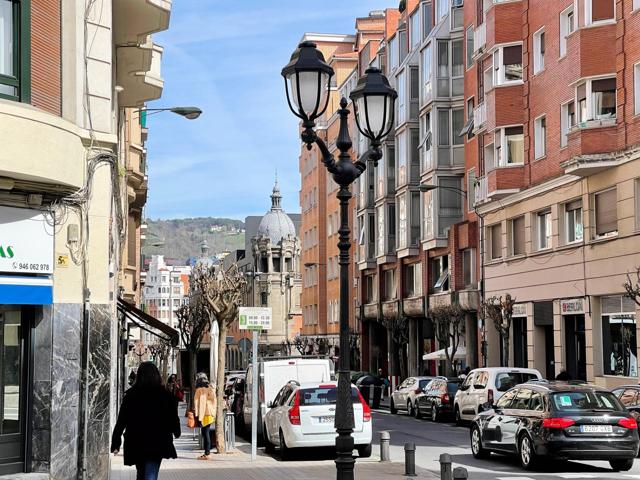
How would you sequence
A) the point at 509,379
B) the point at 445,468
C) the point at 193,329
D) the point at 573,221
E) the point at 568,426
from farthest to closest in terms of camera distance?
the point at 193,329, the point at 573,221, the point at 509,379, the point at 568,426, the point at 445,468

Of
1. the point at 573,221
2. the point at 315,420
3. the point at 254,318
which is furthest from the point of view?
the point at 573,221

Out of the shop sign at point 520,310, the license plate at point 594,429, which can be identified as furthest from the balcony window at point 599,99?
the license plate at point 594,429

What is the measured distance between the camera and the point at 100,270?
16.8 m

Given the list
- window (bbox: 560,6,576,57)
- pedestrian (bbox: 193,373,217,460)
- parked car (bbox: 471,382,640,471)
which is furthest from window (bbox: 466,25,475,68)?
parked car (bbox: 471,382,640,471)

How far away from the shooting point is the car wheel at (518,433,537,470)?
19.3 m

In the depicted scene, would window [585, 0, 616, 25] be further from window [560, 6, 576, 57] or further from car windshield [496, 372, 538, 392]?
car windshield [496, 372, 538, 392]

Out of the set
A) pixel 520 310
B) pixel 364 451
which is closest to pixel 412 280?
pixel 520 310

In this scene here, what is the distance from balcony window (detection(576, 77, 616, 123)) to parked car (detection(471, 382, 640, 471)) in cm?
1464

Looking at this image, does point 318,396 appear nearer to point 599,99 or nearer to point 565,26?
point 599,99

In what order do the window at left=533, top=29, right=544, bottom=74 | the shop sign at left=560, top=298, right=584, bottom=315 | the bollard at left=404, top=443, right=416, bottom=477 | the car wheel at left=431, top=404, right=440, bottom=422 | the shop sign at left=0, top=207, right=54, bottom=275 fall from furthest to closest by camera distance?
the window at left=533, top=29, right=544, bottom=74 < the car wheel at left=431, top=404, right=440, bottom=422 < the shop sign at left=560, top=298, right=584, bottom=315 < the bollard at left=404, top=443, right=416, bottom=477 < the shop sign at left=0, top=207, right=54, bottom=275

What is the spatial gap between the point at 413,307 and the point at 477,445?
1373 inches

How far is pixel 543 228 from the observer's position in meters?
39.2

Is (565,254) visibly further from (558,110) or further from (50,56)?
(50,56)

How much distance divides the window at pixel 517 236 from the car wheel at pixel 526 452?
2133 centimetres
